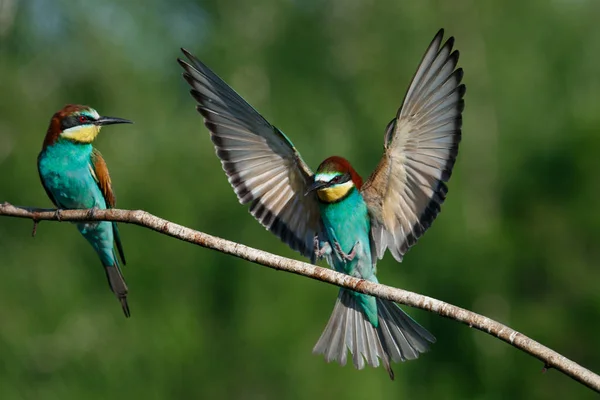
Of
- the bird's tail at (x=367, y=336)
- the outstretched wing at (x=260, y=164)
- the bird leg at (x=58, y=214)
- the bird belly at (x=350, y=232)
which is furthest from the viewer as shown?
the bird's tail at (x=367, y=336)

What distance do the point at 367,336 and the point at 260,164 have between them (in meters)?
0.75

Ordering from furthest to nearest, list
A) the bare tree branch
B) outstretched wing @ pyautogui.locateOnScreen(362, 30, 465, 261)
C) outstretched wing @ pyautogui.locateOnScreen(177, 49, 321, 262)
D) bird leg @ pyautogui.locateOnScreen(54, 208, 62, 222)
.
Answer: outstretched wing @ pyautogui.locateOnScreen(177, 49, 321, 262)
outstretched wing @ pyautogui.locateOnScreen(362, 30, 465, 261)
bird leg @ pyautogui.locateOnScreen(54, 208, 62, 222)
the bare tree branch

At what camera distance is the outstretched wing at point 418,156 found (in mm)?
3084

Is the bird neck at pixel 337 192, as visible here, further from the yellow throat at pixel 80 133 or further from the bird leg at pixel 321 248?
the yellow throat at pixel 80 133

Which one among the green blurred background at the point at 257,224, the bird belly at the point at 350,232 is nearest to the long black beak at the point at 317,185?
the bird belly at the point at 350,232

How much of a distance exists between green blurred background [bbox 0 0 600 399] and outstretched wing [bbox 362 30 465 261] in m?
4.61

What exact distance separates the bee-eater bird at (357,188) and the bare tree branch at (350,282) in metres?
0.67

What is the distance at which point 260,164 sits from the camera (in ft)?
11.1

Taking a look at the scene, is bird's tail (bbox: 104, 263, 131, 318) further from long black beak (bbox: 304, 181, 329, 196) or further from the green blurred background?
the green blurred background

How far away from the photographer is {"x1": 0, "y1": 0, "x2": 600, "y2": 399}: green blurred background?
8.41 meters

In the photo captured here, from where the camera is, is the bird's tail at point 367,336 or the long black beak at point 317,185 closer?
the long black beak at point 317,185

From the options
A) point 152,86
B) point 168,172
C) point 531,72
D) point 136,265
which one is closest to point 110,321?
point 136,265

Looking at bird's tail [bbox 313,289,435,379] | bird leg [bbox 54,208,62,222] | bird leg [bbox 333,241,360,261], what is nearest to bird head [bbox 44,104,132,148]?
bird leg [bbox 54,208,62,222]

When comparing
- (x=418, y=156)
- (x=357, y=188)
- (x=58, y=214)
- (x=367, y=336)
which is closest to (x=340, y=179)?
(x=357, y=188)
